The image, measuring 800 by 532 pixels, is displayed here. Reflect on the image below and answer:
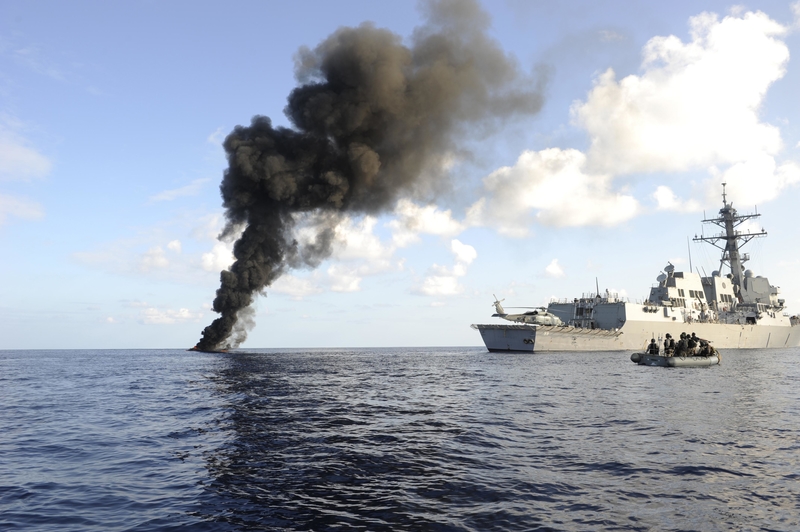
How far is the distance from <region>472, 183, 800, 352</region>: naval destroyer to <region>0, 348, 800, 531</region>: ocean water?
4886 cm

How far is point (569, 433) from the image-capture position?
17.8 m

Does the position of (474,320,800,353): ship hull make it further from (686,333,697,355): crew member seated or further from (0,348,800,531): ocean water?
(0,348,800,531): ocean water

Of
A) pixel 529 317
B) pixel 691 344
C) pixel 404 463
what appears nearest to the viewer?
pixel 404 463

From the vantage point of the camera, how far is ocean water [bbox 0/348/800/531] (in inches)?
389

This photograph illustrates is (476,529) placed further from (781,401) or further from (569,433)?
(781,401)

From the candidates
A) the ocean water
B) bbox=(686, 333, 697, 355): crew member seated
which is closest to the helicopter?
bbox=(686, 333, 697, 355): crew member seated

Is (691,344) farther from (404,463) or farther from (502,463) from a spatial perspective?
(404,463)

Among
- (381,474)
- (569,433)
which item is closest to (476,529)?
(381,474)

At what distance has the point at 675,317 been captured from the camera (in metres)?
81.5

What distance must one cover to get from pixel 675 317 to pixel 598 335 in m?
14.9

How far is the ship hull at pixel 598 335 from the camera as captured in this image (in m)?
74.6

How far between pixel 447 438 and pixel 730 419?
12.0 metres

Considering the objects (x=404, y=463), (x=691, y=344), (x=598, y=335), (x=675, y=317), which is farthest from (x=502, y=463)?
(x=675, y=317)

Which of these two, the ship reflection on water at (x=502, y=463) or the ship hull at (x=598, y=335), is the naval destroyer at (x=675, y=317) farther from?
the ship reflection on water at (x=502, y=463)
